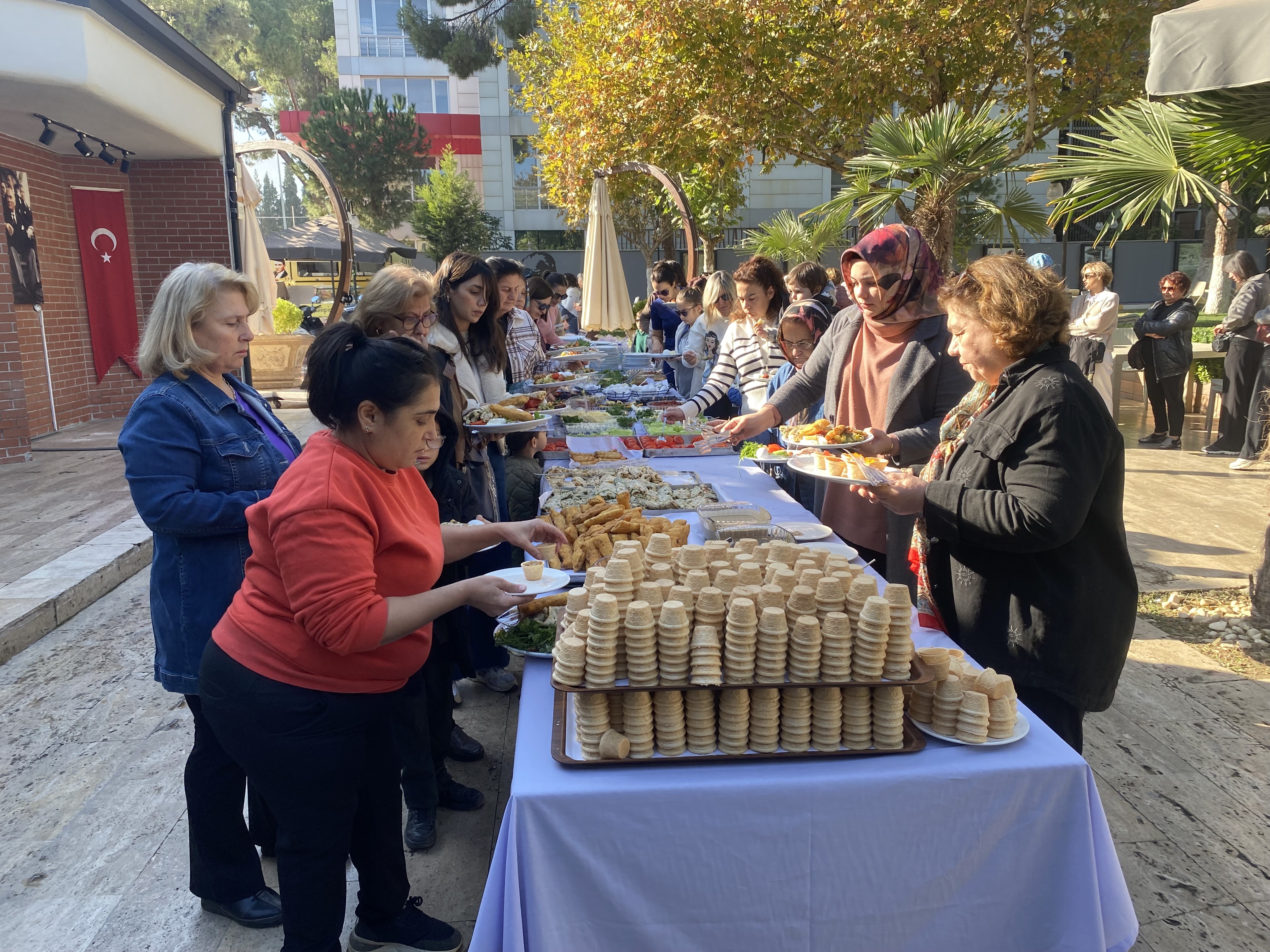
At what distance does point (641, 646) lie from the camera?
1.71 m

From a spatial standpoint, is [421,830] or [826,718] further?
[421,830]

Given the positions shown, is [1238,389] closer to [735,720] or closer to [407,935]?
[735,720]

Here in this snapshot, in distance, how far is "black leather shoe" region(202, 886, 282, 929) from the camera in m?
2.74

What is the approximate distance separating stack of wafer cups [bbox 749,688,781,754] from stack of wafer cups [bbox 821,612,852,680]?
11 centimetres

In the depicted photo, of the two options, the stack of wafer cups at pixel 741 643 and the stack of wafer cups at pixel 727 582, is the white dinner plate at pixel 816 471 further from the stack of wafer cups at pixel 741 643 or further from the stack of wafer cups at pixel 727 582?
the stack of wafer cups at pixel 741 643

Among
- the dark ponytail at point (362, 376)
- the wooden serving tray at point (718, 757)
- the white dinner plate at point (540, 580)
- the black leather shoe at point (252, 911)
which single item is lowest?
the black leather shoe at point (252, 911)

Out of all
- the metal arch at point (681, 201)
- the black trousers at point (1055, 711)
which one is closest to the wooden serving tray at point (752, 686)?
the black trousers at point (1055, 711)

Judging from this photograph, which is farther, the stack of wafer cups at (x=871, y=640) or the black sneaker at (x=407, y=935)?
the black sneaker at (x=407, y=935)

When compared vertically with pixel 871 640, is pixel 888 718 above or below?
below

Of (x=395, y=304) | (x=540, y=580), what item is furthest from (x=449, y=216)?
(x=540, y=580)

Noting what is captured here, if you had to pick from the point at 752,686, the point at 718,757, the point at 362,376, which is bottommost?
the point at 718,757

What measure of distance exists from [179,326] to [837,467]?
2.06m

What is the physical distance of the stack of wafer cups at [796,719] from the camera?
1.74 m

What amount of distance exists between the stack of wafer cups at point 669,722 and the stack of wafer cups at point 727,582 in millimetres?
251
